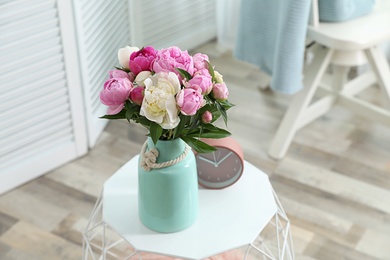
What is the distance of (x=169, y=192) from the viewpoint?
54.6 inches

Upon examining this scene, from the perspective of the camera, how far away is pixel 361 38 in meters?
2.11

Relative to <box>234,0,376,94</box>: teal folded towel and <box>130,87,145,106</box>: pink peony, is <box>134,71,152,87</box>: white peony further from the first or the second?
<box>234,0,376,94</box>: teal folded towel

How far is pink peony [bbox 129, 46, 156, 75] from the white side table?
1.19ft

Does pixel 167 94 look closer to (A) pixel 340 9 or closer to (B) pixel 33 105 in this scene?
(B) pixel 33 105

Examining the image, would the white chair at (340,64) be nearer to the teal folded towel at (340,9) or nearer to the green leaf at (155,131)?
the teal folded towel at (340,9)

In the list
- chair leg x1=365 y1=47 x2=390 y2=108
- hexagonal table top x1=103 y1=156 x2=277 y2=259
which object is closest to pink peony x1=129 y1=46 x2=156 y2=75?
hexagonal table top x1=103 y1=156 x2=277 y2=259

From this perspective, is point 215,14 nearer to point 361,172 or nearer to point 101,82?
point 101,82

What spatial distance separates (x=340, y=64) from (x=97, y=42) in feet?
2.83

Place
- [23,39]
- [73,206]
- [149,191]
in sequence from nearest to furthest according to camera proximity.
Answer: [149,191] → [23,39] → [73,206]

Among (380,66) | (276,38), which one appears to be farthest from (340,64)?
(276,38)

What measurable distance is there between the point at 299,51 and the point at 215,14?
3.41 ft

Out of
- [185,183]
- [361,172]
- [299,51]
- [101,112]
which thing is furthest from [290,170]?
[185,183]

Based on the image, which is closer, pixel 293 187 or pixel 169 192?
pixel 169 192

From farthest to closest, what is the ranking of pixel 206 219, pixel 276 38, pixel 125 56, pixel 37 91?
pixel 276 38 → pixel 37 91 → pixel 206 219 → pixel 125 56
